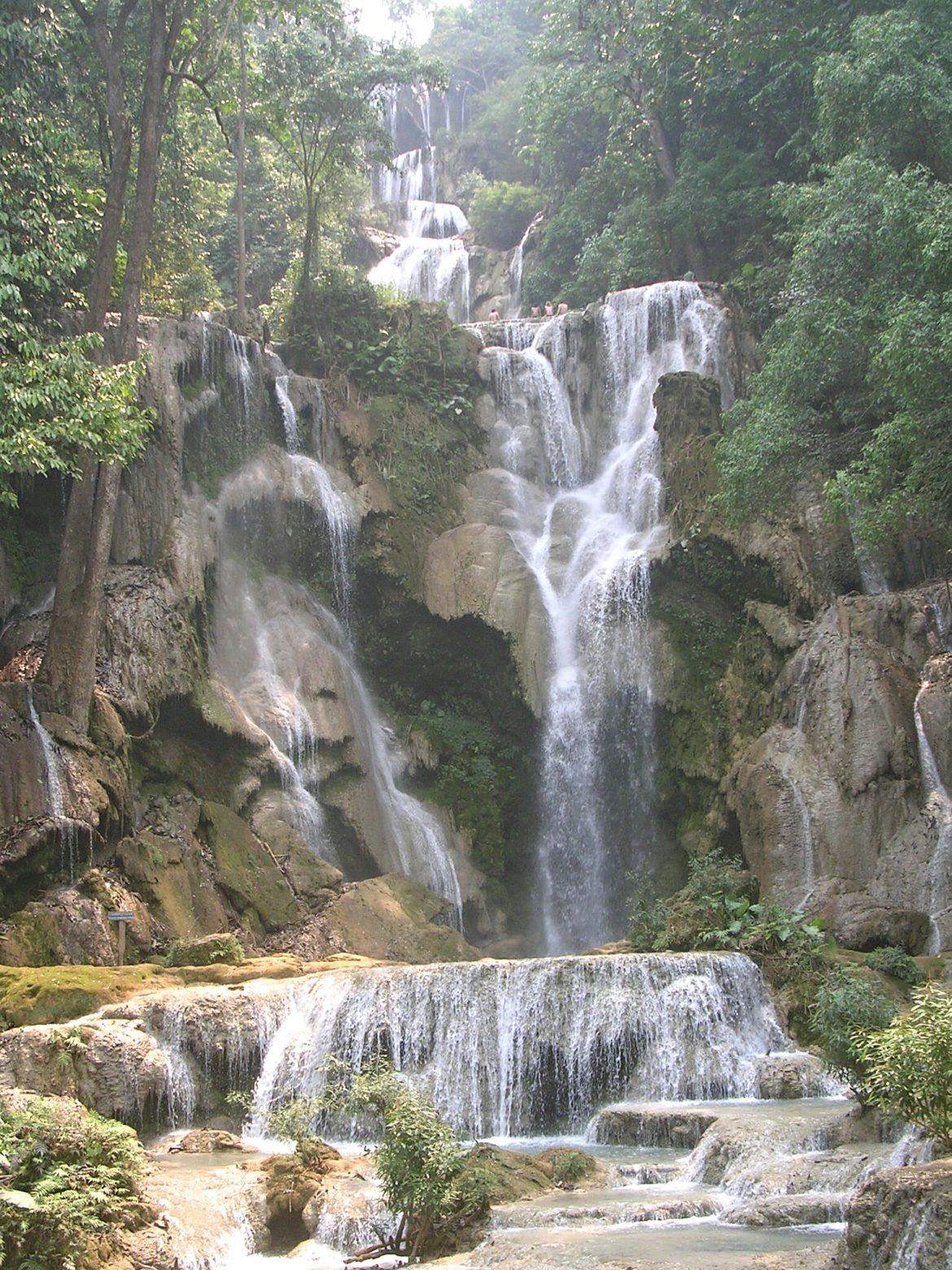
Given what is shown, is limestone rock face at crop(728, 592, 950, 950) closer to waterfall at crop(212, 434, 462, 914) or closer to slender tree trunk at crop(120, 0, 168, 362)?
waterfall at crop(212, 434, 462, 914)

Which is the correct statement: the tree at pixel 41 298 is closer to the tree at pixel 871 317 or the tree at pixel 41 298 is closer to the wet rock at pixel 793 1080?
the tree at pixel 871 317

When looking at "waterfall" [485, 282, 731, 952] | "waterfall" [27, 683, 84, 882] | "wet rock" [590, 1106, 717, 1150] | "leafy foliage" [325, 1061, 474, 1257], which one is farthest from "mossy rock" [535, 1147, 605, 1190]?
"waterfall" [485, 282, 731, 952]

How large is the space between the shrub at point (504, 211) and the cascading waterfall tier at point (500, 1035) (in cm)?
3364

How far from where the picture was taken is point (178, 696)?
2028cm

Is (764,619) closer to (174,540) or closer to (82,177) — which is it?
(174,540)

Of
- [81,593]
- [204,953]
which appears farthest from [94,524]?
[204,953]

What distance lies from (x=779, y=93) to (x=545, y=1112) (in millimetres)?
26883

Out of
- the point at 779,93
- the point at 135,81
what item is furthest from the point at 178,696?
the point at 779,93

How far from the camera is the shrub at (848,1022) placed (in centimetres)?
1052

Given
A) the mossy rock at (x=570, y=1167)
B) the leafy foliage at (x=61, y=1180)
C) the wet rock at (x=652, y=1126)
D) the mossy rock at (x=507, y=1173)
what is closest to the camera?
the leafy foliage at (x=61, y=1180)

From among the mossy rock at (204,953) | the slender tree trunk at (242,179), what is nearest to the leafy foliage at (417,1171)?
the mossy rock at (204,953)

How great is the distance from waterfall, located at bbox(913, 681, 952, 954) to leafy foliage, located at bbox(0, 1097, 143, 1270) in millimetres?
11572

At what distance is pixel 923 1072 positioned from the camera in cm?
701

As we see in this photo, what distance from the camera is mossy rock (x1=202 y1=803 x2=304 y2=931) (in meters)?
18.7
